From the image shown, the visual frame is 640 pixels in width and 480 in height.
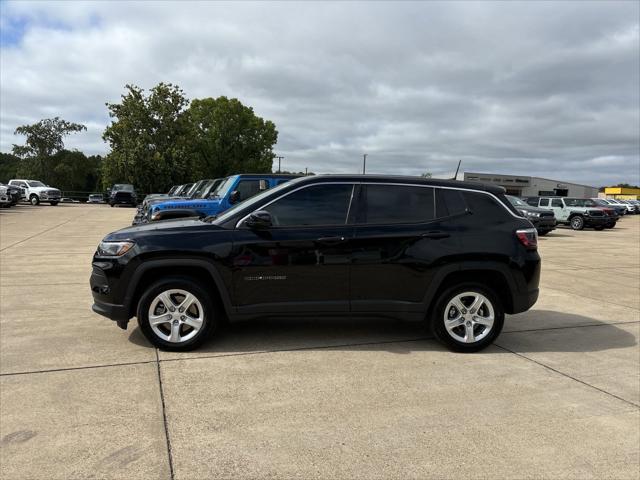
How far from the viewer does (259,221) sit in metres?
4.65

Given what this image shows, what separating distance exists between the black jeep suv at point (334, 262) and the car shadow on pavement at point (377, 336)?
0.37 meters

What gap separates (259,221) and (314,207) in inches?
23.9

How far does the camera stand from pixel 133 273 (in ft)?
15.3

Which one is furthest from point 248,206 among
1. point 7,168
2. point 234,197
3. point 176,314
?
point 7,168

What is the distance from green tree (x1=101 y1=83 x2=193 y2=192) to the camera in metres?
46.7

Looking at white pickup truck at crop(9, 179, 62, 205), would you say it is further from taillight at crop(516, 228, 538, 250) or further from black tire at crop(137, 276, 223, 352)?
taillight at crop(516, 228, 538, 250)

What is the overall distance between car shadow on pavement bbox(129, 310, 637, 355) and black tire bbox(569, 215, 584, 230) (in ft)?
75.8

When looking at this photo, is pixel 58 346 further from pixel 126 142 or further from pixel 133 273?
pixel 126 142

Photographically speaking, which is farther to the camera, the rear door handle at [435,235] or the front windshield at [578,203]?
the front windshield at [578,203]

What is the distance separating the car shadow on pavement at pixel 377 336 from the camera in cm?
502

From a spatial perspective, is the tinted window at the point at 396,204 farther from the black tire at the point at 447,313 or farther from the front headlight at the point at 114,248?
the front headlight at the point at 114,248

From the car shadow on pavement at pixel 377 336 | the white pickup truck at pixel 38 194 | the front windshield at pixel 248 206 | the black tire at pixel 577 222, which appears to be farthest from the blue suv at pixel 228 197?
the white pickup truck at pixel 38 194

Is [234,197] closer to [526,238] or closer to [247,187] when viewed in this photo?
[247,187]

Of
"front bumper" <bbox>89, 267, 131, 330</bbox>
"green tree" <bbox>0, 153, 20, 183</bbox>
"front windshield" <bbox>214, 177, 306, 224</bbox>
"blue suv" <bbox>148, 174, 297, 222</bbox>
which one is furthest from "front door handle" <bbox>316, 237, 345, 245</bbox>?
"green tree" <bbox>0, 153, 20, 183</bbox>
